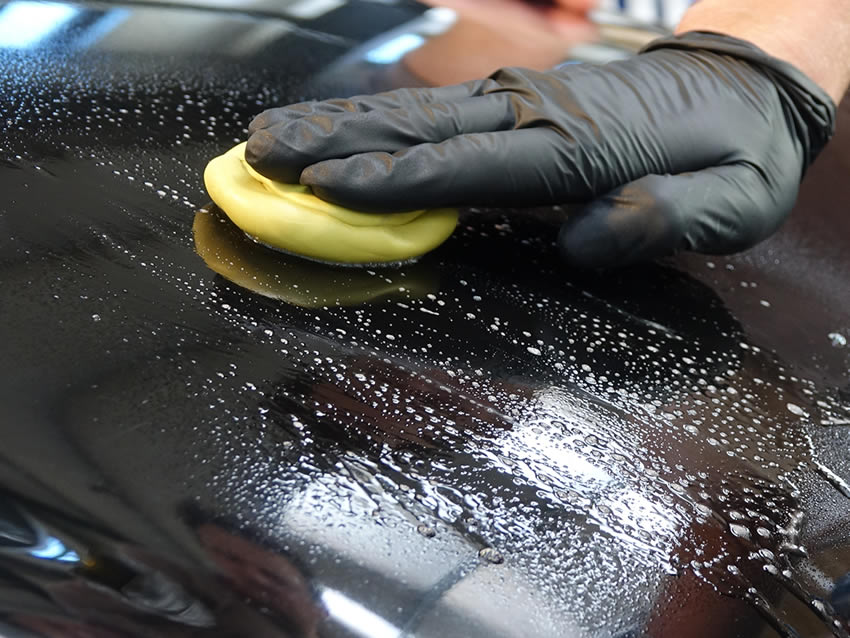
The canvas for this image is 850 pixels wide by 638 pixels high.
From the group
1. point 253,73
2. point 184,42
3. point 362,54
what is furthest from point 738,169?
point 184,42

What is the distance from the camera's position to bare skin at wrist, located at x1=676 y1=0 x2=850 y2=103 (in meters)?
1.43

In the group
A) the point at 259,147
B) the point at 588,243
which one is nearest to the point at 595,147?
the point at 588,243

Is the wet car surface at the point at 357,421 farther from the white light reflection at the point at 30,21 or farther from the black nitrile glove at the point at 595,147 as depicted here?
the black nitrile glove at the point at 595,147

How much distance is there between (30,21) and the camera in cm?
133

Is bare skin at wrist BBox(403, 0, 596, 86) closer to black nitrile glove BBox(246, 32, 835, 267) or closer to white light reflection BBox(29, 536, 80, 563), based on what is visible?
black nitrile glove BBox(246, 32, 835, 267)

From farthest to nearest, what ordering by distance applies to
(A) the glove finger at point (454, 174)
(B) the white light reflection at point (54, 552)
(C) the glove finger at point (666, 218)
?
(C) the glove finger at point (666, 218)
(A) the glove finger at point (454, 174)
(B) the white light reflection at point (54, 552)

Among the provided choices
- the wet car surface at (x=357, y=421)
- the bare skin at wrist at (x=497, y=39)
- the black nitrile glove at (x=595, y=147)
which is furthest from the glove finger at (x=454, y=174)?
the bare skin at wrist at (x=497, y=39)

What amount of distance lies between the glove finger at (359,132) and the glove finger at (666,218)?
0.21 meters

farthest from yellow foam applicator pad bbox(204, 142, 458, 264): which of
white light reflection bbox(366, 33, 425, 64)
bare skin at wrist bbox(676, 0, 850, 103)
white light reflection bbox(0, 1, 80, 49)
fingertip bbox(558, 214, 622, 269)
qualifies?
bare skin at wrist bbox(676, 0, 850, 103)

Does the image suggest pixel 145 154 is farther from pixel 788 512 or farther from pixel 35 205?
pixel 788 512

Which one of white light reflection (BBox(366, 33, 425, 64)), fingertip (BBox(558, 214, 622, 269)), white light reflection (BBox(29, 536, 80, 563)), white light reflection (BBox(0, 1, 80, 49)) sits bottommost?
fingertip (BBox(558, 214, 622, 269))

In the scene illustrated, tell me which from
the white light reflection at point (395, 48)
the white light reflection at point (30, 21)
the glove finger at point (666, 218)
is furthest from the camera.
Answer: the white light reflection at point (395, 48)

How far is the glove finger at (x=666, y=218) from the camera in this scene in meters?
1.14

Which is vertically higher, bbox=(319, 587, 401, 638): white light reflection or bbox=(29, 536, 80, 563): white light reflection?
bbox=(29, 536, 80, 563): white light reflection
